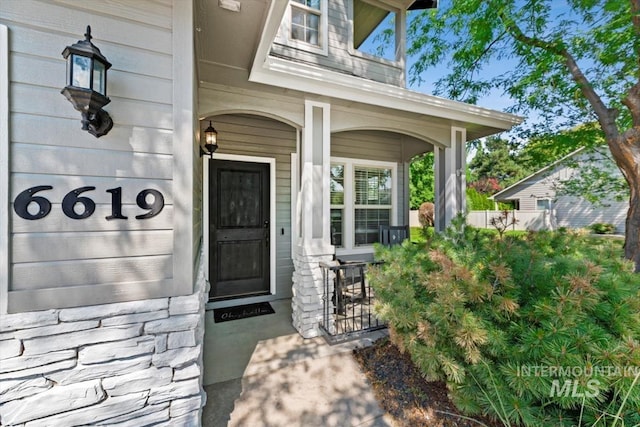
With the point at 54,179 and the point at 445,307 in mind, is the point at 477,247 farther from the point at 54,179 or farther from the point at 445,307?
the point at 54,179

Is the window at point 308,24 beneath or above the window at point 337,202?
above

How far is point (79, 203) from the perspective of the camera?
1411 mm

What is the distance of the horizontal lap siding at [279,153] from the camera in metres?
4.04

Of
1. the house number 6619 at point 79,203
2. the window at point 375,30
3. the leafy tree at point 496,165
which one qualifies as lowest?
the house number 6619 at point 79,203

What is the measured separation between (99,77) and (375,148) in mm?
4394

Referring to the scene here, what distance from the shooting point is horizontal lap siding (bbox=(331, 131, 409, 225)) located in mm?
4797

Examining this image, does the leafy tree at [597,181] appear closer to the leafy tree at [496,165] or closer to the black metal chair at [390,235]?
the black metal chair at [390,235]

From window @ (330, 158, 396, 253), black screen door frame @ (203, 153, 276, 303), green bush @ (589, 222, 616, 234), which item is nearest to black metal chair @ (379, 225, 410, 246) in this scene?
window @ (330, 158, 396, 253)

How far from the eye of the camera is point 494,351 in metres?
1.45

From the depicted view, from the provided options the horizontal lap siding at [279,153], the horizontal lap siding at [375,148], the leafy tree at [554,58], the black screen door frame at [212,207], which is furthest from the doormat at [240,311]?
the leafy tree at [554,58]

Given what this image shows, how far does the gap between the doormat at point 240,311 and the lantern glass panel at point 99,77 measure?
2.92m

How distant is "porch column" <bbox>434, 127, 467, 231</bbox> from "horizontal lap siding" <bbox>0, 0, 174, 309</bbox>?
397cm

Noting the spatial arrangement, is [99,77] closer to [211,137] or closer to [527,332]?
[211,137]

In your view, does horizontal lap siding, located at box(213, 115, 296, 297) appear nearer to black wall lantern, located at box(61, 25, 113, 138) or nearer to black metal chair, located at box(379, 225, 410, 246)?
Answer: black metal chair, located at box(379, 225, 410, 246)
